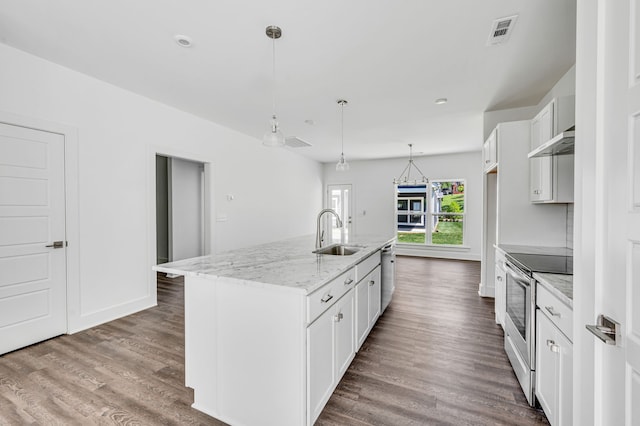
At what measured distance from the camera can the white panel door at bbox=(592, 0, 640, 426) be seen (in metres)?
0.75

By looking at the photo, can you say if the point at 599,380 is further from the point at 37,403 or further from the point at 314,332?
the point at 37,403

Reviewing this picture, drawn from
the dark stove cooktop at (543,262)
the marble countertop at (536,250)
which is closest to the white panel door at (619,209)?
the dark stove cooktop at (543,262)

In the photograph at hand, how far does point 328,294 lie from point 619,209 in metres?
1.30

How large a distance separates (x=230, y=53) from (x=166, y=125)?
1802mm

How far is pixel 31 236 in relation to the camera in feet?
8.28

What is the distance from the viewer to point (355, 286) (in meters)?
2.14

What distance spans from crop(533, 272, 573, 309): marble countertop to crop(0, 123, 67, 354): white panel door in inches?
157

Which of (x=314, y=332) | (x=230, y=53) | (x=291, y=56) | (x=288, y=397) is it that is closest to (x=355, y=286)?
(x=314, y=332)

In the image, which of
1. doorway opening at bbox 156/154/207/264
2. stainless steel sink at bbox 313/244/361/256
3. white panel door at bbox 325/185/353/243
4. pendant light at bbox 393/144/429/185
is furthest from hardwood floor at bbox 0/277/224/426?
pendant light at bbox 393/144/429/185

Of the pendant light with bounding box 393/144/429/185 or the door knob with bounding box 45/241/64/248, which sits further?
the pendant light with bounding box 393/144/429/185

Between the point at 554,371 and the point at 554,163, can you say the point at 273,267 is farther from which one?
the point at 554,163

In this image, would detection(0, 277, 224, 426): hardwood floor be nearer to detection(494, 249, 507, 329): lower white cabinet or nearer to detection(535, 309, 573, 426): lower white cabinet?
detection(535, 309, 573, 426): lower white cabinet

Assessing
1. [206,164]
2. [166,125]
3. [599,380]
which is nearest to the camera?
[599,380]

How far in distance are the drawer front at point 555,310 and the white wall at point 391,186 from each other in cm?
510
